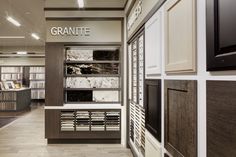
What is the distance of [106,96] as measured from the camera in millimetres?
6184

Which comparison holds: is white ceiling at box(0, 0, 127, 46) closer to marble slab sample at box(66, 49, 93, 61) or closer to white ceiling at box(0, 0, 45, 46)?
white ceiling at box(0, 0, 45, 46)

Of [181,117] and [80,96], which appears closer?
[181,117]

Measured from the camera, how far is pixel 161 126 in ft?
8.46

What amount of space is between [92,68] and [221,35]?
5.07 meters

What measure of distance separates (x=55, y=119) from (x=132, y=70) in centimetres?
210

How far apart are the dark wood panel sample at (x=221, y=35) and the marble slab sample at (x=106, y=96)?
189 inches

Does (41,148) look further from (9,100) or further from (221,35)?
(9,100)

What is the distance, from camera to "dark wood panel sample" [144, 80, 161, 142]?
8.78 feet

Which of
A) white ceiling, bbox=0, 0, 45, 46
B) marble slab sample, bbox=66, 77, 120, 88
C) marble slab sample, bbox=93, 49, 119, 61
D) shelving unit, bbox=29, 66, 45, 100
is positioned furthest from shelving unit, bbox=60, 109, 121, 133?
shelving unit, bbox=29, 66, 45, 100

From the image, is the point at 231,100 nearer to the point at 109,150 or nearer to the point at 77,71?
the point at 109,150

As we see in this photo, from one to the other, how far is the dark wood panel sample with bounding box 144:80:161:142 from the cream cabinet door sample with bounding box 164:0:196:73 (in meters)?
0.48

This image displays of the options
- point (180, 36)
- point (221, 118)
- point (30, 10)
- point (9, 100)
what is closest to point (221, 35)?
point (221, 118)

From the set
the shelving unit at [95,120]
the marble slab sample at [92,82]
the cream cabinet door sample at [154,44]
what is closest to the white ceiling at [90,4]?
the marble slab sample at [92,82]

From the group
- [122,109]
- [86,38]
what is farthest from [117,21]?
[122,109]
